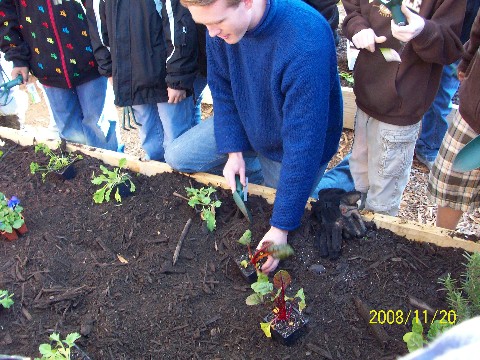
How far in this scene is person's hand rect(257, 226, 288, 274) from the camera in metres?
1.97

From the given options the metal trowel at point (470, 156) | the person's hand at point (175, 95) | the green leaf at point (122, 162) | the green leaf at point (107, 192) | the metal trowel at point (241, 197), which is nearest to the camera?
the metal trowel at point (470, 156)

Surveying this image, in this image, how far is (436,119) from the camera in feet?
10.9

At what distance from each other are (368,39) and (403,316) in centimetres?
129

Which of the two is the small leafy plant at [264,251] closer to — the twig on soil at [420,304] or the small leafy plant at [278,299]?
the small leafy plant at [278,299]

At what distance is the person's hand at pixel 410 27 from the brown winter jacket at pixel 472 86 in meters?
0.35

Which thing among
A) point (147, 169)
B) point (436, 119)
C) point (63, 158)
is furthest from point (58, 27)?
point (436, 119)

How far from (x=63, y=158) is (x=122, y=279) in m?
1.04

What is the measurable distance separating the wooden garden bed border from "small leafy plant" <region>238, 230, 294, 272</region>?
16.4 inches

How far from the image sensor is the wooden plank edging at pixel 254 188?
203 centimetres

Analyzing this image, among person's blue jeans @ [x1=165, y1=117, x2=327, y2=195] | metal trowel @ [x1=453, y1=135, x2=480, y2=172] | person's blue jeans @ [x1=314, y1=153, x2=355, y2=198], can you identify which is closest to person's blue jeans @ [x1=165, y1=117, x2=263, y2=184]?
person's blue jeans @ [x1=165, y1=117, x2=327, y2=195]

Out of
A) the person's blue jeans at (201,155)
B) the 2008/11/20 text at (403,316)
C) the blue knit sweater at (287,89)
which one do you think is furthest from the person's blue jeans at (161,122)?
the 2008/11/20 text at (403,316)

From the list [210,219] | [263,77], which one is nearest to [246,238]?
[210,219]

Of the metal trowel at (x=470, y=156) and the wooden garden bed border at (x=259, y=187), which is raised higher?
the metal trowel at (x=470, y=156)

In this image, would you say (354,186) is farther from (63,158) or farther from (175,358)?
(63,158)
